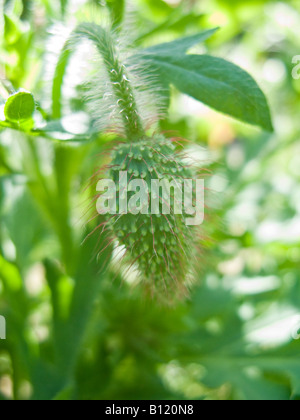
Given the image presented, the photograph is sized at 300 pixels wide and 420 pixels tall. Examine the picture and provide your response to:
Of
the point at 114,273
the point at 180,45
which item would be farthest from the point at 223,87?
the point at 114,273

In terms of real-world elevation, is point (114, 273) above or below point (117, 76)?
below

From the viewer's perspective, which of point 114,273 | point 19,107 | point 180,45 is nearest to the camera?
point 19,107

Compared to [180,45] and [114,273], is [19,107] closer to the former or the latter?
[180,45]

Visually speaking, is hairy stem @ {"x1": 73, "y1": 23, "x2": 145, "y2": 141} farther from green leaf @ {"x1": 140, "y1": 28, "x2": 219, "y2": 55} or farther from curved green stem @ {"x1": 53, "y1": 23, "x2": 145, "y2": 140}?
green leaf @ {"x1": 140, "y1": 28, "x2": 219, "y2": 55}

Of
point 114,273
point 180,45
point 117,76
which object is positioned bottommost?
point 114,273

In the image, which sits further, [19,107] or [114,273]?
[114,273]

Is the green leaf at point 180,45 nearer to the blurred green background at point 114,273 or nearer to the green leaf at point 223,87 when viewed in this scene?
the green leaf at point 223,87

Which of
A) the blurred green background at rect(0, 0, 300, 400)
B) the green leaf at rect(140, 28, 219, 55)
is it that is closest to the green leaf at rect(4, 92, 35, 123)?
the blurred green background at rect(0, 0, 300, 400)
